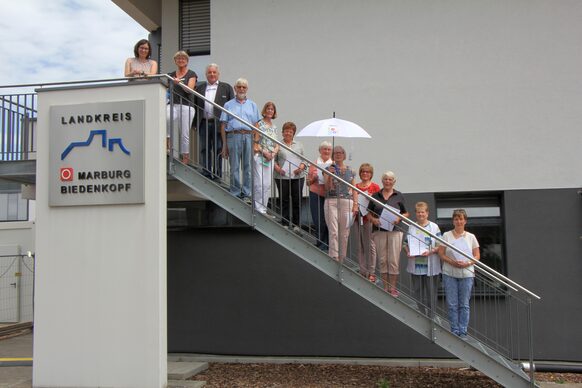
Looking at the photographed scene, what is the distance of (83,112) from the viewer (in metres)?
7.46

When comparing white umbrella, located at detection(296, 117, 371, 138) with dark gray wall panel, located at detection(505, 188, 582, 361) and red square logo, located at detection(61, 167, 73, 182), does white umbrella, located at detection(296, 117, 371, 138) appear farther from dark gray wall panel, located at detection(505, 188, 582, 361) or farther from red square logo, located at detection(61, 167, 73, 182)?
dark gray wall panel, located at detection(505, 188, 582, 361)

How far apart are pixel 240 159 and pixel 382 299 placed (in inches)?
97.5

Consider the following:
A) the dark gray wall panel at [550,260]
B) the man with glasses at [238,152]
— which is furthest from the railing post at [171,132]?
the dark gray wall panel at [550,260]

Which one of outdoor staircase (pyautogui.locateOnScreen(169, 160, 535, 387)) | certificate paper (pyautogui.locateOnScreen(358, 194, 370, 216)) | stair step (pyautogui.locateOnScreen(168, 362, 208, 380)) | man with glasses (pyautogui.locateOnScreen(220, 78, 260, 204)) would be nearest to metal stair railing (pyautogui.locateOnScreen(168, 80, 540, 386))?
outdoor staircase (pyautogui.locateOnScreen(169, 160, 535, 387))

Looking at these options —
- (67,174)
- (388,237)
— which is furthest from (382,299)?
(67,174)

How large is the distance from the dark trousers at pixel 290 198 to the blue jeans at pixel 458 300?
203cm

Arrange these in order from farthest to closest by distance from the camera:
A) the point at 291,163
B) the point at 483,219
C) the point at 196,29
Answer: the point at 196,29 → the point at 483,219 → the point at 291,163

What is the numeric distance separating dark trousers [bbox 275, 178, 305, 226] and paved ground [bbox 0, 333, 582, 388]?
2493 millimetres

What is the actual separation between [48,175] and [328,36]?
5009 mm

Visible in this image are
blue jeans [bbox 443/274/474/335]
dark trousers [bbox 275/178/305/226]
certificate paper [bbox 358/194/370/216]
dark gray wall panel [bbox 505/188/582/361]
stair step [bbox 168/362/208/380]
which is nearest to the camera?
blue jeans [bbox 443/274/474/335]

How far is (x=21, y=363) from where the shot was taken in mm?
8969

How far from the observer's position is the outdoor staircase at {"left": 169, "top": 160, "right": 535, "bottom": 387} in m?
6.84

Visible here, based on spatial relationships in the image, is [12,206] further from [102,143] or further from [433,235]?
[433,235]

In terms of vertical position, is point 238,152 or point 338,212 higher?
point 238,152
